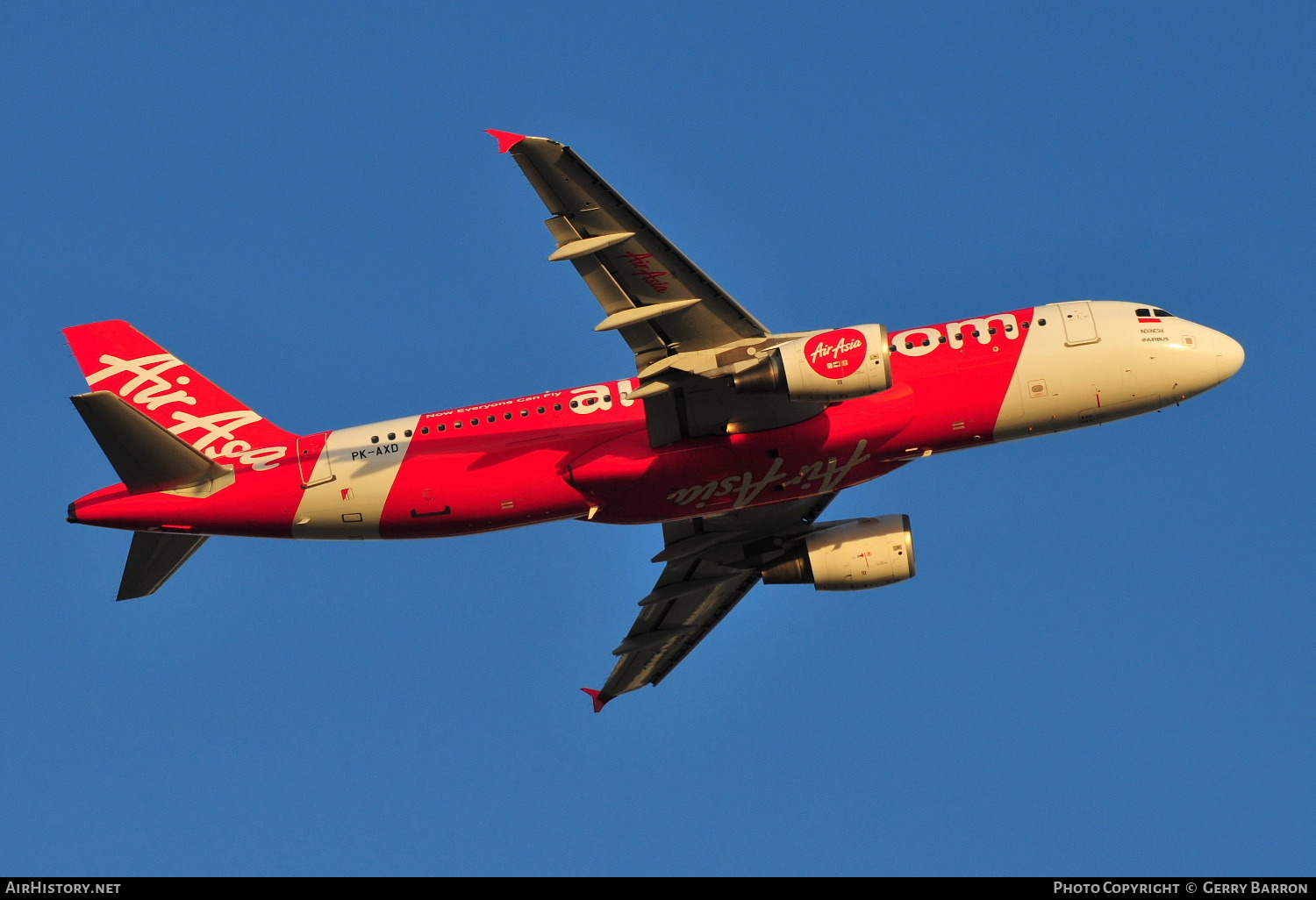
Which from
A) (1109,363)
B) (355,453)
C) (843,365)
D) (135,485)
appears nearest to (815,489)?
(843,365)

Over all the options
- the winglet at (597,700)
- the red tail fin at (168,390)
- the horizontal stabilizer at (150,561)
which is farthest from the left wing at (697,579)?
the horizontal stabilizer at (150,561)

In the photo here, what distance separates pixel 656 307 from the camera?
131 ft

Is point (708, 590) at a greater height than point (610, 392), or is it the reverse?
point (610, 392)

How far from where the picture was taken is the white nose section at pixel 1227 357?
4431cm

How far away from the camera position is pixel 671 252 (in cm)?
3912

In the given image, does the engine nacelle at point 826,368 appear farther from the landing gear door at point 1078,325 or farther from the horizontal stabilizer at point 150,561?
the horizontal stabilizer at point 150,561

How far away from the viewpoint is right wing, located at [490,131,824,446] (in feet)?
122

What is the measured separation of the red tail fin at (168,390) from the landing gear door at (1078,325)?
23639 mm

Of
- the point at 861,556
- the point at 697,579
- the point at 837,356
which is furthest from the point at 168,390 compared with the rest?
the point at 861,556

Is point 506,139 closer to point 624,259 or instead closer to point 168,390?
point 624,259

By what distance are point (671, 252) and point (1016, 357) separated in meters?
11.4
